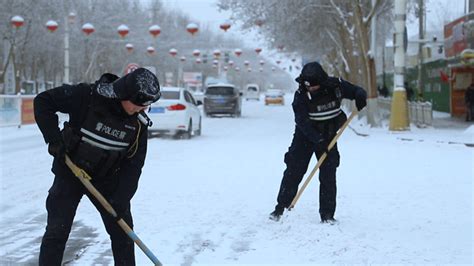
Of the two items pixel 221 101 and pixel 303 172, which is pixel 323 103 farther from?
pixel 221 101

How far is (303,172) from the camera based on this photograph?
6.86 meters

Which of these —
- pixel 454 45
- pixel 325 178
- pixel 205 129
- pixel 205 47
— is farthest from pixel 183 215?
pixel 205 47

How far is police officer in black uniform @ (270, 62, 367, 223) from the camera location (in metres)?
6.58

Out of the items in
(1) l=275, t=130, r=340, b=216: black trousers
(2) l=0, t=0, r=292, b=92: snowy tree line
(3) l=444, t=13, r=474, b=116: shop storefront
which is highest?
(2) l=0, t=0, r=292, b=92: snowy tree line

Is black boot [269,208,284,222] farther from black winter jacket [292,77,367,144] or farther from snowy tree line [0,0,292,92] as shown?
snowy tree line [0,0,292,92]

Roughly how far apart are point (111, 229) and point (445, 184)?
258 inches

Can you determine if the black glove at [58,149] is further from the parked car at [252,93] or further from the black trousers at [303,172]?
the parked car at [252,93]

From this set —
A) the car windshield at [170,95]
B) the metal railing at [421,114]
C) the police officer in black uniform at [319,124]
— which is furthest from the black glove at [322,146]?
the metal railing at [421,114]

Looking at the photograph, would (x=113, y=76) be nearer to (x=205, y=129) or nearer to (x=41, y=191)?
(x=41, y=191)

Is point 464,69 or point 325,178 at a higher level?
point 464,69

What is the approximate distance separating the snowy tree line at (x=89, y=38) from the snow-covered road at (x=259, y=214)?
26.1 m

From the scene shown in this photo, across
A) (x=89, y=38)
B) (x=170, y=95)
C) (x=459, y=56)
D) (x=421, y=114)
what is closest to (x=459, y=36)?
(x=459, y=56)

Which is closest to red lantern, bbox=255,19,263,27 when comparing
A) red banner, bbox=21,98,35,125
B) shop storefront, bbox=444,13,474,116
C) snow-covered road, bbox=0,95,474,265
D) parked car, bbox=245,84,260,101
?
shop storefront, bbox=444,13,474,116

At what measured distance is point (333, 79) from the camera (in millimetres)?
6688
